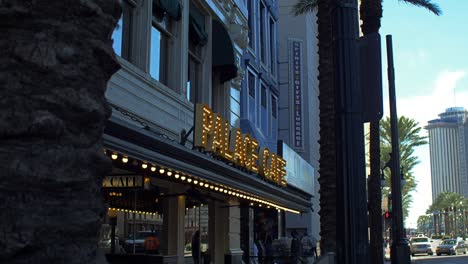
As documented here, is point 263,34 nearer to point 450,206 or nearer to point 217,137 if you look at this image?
point 217,137

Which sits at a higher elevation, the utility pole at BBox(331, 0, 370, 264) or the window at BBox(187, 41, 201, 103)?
the window at BBox(187, 41, 201, 103)

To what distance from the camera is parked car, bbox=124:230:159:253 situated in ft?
44.8

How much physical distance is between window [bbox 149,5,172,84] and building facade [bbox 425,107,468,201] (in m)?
166

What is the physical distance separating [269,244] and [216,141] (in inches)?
425

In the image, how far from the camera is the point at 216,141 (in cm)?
1402

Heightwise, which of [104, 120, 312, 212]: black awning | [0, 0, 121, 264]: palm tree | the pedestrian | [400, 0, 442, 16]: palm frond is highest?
[400, 0, 442, 16]: palm frond

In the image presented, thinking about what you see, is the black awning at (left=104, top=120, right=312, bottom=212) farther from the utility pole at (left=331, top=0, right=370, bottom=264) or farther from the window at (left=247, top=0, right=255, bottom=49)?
the window at (left=247, top=0, right=255, bottom=49)

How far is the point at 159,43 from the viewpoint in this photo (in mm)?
14570

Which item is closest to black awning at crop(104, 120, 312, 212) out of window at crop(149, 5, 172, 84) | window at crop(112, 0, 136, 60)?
window at crop(112, 0, 136, 60)

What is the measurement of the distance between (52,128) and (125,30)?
10453 mm

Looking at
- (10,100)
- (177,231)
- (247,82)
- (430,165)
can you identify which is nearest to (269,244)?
(247,82)

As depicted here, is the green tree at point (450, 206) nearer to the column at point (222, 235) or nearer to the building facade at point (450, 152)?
the building facade at point (450, 152)

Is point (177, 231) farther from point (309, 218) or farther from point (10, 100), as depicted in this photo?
point (309, 218)

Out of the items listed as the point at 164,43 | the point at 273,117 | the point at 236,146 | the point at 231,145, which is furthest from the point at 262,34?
the point at 231,145
